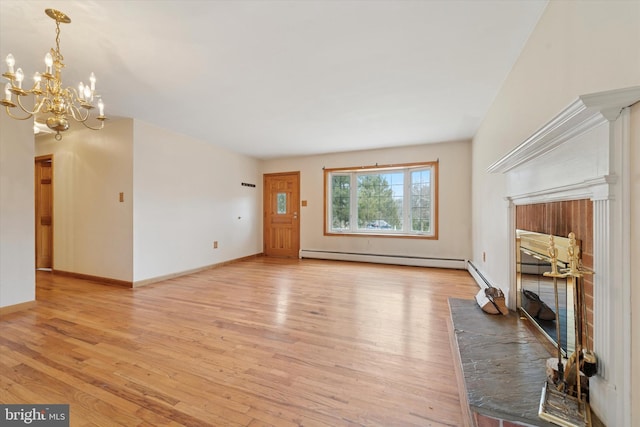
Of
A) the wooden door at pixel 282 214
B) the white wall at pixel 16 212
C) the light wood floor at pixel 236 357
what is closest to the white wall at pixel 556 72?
the light wood floor at pixel 236 357

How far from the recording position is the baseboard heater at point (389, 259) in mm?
4863

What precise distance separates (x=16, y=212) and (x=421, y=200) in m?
5.83

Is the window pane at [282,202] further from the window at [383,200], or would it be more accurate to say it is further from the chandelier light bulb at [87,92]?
the chandelier light bulb at [87,92]

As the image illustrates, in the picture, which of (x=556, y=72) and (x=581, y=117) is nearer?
(x=581, y=117)

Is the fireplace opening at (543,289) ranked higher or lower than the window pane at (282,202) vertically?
lower

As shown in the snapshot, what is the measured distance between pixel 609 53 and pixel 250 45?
6.89ft

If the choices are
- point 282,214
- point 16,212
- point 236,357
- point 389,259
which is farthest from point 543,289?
point 282,214

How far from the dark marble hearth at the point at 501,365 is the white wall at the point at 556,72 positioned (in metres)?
0.29

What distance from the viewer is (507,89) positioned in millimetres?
2480

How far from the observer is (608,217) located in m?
1.07

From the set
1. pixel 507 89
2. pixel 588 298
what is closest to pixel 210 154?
pixel 507 89

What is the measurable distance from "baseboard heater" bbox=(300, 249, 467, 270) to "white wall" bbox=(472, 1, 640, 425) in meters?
1.64

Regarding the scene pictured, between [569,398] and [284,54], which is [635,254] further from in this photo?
[284,54]

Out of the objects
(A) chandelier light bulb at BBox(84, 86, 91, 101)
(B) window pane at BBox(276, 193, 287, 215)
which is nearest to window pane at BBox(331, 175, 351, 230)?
(B) window pane at BBox(276, 193, 287, 215)
